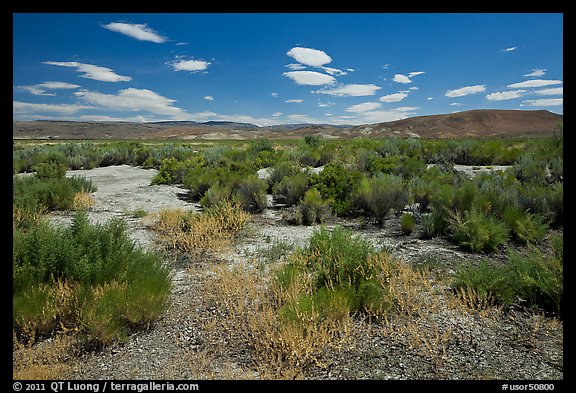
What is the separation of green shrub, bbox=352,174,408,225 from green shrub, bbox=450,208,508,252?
1.96m

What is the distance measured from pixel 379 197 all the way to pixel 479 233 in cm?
268

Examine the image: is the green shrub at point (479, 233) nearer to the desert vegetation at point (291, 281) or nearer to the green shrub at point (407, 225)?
the desert vegetation at point (291, 281)

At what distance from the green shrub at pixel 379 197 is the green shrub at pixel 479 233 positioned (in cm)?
196

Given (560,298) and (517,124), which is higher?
(517,124)

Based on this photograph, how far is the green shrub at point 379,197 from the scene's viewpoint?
27.6ft

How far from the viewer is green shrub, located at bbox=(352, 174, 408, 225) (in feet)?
27.6

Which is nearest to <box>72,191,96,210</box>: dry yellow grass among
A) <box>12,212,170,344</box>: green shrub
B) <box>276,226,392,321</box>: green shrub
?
<box>12,212,170,344</box>: green shrub

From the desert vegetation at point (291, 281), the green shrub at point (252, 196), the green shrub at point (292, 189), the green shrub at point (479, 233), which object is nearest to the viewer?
the desert vegetation at point (291, 281)

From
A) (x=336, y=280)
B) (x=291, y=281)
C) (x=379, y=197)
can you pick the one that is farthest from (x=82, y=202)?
(x=336, y=280)

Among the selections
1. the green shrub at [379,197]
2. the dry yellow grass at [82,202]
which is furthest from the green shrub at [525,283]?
the dry yellow grass at [82,202]
